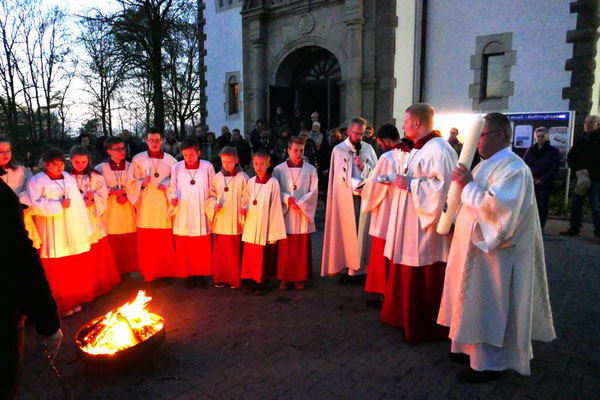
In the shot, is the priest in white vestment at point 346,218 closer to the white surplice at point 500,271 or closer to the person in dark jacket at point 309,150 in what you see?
the white surplice at point 500,271

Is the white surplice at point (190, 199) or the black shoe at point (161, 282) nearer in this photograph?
the white surplice at point (190, 199)

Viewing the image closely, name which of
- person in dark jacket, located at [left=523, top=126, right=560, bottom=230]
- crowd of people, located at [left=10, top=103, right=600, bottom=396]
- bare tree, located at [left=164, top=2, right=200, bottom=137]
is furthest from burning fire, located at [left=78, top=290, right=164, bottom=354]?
bare tree, located at [left=164, top=2, right=200, bottom=137]

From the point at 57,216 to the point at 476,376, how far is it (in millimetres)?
4195

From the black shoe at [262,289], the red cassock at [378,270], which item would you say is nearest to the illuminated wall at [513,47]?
the red cassock at [378,270]

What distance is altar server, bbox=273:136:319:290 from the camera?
209 inches

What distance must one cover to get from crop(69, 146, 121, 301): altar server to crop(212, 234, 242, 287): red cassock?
1317 millimetres

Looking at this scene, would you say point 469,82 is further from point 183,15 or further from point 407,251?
point 183,15

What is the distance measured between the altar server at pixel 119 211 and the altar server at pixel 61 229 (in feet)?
2.86

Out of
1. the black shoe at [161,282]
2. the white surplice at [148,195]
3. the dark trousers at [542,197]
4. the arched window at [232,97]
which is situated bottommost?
the black shoe at [161,282]

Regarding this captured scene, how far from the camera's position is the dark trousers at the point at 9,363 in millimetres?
1904

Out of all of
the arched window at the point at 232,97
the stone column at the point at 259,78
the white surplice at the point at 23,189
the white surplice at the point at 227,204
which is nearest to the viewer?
the white surplice at the point at 23,189

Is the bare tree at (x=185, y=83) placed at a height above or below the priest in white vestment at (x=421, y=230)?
above

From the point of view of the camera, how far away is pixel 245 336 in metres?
4.07

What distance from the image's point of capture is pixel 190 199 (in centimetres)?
530
